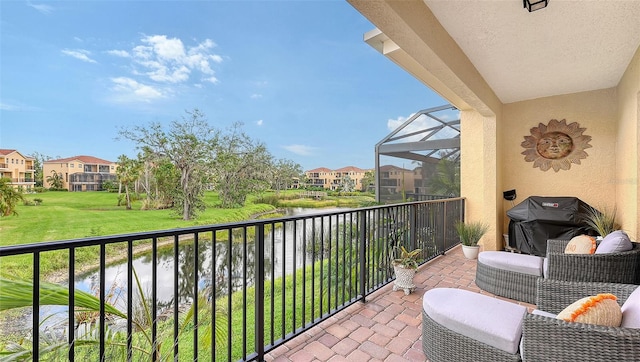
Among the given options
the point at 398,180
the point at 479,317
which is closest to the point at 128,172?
the point at 398,180

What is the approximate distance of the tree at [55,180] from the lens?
7948 mm

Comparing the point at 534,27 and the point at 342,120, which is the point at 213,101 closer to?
the point at 342,120

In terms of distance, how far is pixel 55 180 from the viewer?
8109 mm

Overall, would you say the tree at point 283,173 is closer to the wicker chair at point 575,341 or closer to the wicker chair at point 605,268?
the wicker chair at point 605,268

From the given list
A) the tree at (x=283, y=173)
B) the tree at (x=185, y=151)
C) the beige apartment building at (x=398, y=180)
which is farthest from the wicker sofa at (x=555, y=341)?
the tree at (x=283, y=173)

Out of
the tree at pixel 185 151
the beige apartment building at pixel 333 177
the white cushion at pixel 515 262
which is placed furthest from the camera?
the tree at pixel 185 151

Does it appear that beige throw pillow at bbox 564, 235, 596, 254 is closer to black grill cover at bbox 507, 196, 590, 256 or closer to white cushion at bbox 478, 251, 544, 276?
white cushion at bbox 478, 251, 544, 276

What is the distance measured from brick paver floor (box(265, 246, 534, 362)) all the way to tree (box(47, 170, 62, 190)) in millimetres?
9428

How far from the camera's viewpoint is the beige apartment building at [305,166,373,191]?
37.0 feet

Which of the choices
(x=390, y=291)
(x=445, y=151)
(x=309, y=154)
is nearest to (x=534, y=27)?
(x=390, y=291)

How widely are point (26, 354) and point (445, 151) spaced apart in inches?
256

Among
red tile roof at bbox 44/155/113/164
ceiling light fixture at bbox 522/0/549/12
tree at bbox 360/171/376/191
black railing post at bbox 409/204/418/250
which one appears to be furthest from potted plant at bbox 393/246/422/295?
red tile roof at bbox 44/155/113/164

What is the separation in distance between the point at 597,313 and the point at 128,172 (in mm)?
12966

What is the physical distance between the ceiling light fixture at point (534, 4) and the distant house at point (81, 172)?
10921mm
